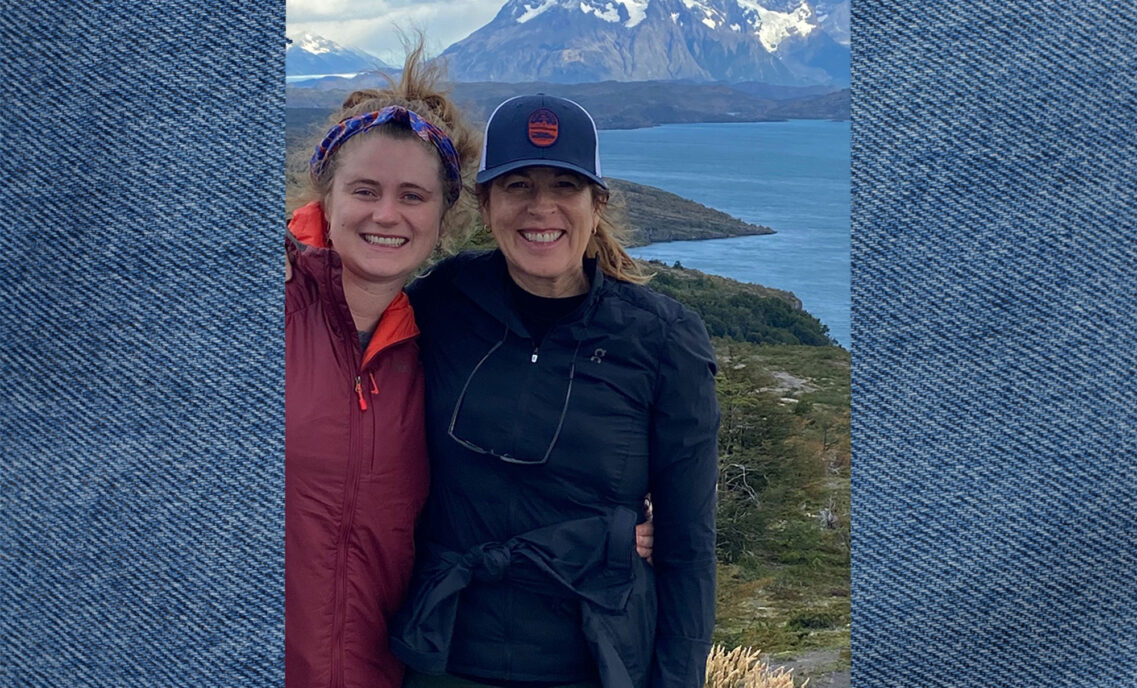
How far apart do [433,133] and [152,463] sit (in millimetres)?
938

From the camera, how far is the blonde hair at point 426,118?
2.25 metres

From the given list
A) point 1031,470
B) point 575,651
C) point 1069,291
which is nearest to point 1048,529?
point 1031,470

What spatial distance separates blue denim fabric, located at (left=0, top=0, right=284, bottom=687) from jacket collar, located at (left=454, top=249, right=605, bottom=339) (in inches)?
26.5

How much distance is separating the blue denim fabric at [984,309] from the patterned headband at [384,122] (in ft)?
3.21

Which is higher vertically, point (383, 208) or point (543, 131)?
point (543, 131)

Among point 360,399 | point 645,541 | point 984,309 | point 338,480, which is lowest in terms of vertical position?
point 645,541

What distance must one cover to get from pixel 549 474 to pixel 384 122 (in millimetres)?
750

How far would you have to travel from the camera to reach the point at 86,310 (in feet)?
4.87

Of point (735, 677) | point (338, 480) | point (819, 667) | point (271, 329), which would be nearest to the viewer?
point (271, 329)

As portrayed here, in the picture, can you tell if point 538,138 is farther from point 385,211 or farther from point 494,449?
point 494,449

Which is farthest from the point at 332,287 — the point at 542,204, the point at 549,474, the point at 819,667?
the point at 819,667

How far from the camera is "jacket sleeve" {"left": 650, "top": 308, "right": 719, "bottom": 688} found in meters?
2.09

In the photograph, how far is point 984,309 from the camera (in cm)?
148

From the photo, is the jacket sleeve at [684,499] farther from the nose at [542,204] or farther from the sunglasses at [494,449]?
the nose at [542,204]
